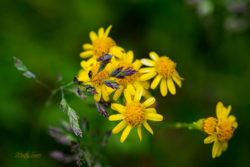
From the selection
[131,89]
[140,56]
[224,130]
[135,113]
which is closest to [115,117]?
[135,113]

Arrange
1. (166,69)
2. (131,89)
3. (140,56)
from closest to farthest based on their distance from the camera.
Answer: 1. (131,89)
2. (166,69)
3. (140,56)

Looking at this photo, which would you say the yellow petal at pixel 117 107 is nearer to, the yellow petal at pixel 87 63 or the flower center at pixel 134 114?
the flower center at pixel 134 114

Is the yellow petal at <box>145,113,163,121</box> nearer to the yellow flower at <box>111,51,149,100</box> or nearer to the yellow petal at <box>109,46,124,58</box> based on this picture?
the yellow flower at <box>111,51,149,100</box>

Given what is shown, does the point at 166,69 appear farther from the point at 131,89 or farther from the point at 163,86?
the point at 131,89

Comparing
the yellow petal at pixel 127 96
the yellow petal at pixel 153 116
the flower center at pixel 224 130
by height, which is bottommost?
the flower center at pixel 224 130

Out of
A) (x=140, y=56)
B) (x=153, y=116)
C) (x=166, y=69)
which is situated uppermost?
(x=140, y=56)

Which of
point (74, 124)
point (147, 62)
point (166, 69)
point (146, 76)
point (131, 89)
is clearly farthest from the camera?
point (147, 62)

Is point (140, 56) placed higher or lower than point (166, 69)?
higher

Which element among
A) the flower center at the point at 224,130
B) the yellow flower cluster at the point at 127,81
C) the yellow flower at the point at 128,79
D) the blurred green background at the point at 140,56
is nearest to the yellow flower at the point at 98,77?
the yellow flower cluster at the point at 127,81
